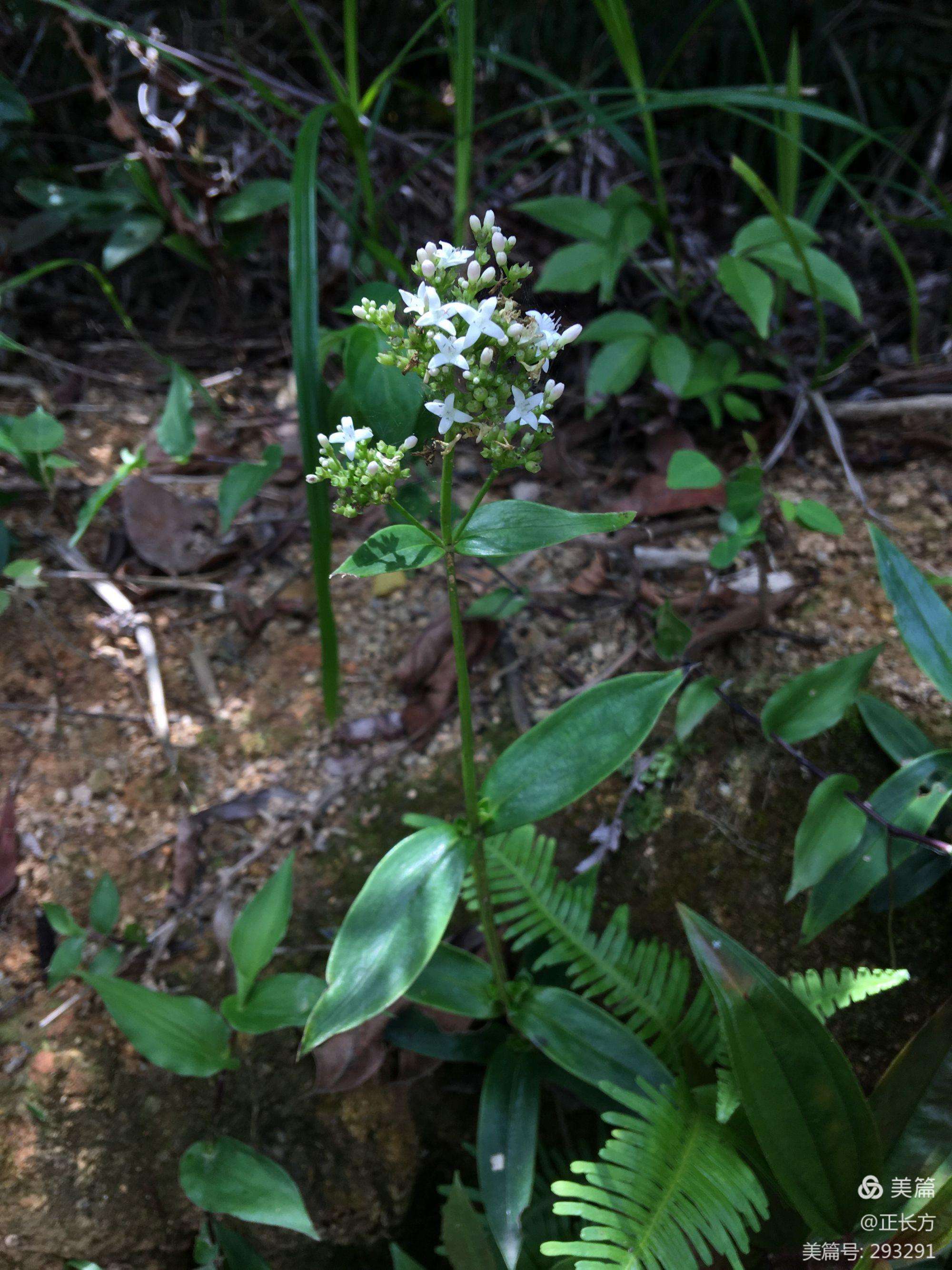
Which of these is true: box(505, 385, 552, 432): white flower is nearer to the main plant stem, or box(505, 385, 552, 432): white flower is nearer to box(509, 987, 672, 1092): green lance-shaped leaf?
the main plant stem

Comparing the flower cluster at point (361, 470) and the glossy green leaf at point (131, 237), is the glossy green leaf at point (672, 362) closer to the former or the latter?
the flower cluster at point (361, 470)

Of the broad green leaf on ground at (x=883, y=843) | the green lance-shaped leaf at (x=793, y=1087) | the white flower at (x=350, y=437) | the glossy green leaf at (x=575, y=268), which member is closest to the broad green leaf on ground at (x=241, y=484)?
the glossy green leaf at (x=575, y=268)

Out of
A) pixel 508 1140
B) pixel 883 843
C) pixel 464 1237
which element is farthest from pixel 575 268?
pixel 464 1237

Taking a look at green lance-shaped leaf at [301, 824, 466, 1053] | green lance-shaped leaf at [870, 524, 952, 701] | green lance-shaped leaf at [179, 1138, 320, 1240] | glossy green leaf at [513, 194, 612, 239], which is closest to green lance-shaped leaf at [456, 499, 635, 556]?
green lance-shaped leaf at [301, 824, 466, 1053]

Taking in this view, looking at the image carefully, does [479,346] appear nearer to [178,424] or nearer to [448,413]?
[448,413]

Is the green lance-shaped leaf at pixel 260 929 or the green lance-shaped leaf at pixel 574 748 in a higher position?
the green lance-shaped leaf at pixel 574 748

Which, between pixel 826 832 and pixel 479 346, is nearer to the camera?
pixel 479 346

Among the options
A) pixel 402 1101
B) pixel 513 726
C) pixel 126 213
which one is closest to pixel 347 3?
pixel 126 213
